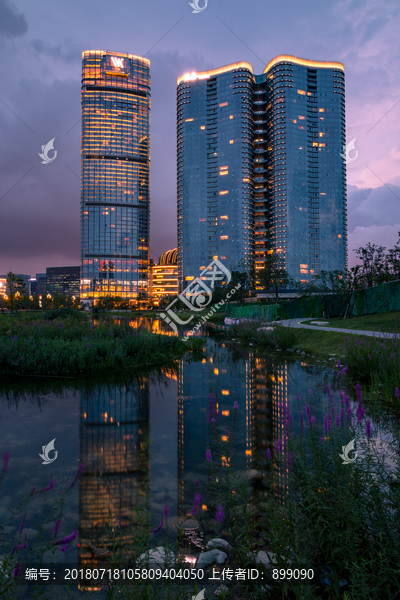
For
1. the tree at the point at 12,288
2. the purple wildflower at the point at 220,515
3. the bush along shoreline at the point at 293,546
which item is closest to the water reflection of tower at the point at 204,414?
the purple wildflower at the point at 220,515

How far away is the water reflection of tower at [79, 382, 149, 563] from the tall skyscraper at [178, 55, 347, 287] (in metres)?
125

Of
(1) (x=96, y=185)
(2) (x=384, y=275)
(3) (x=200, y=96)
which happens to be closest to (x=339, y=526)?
(2) (x=384, y=275)

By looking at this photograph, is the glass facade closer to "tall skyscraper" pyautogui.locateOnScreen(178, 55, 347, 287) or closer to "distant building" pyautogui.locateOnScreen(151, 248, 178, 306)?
"tall skyscraper" pyautogui.locateOnScreen(178, 55, 347, 287)

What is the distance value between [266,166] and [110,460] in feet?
511

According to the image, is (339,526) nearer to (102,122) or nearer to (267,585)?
(267,585)

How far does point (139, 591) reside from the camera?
1.94 meters

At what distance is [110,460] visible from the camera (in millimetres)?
4750

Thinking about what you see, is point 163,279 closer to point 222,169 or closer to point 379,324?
point 222,169

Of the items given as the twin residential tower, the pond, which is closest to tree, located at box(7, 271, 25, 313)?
the pond

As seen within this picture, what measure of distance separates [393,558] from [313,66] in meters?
180

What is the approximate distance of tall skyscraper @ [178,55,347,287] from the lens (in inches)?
5212

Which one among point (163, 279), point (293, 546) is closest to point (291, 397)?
point (293, 546)

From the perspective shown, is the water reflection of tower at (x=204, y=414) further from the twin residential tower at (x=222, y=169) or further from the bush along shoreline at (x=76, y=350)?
the twin residential tower at (x=222, y=169)
